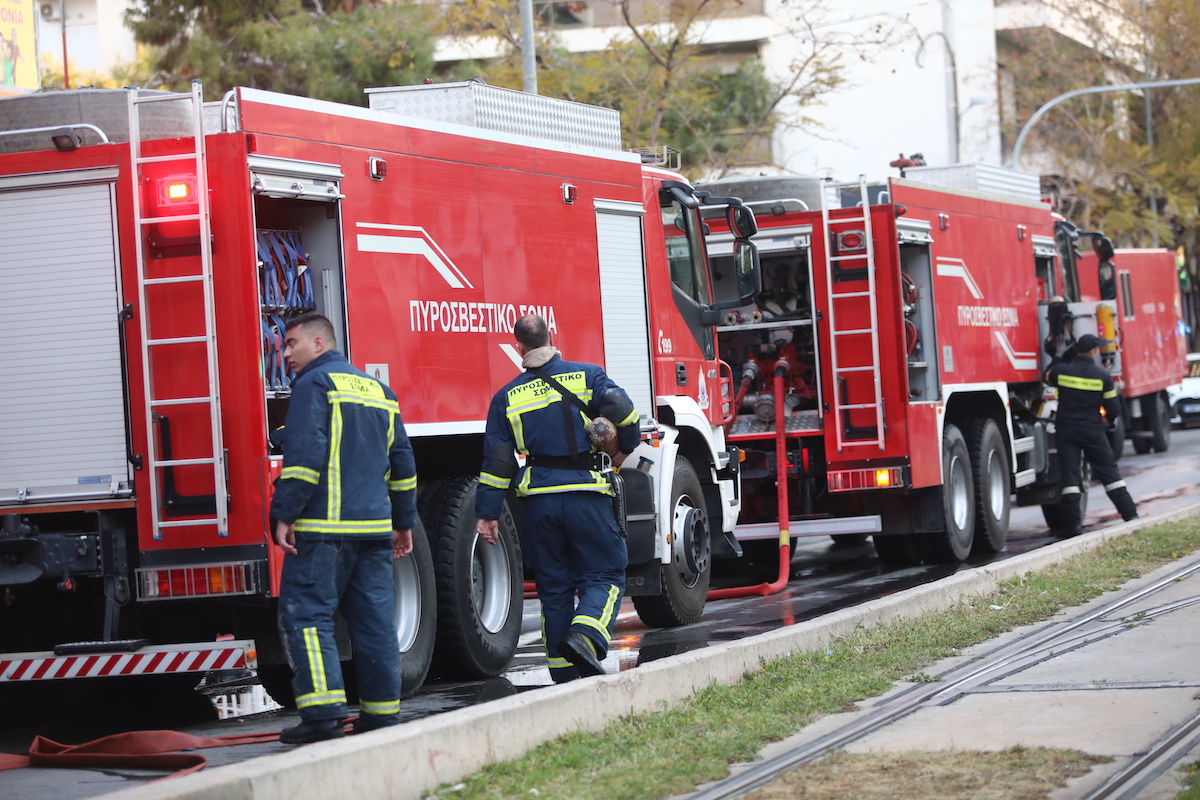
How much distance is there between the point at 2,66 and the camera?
15250mm

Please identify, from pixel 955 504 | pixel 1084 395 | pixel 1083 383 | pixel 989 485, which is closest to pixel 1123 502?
pixel 1084 395

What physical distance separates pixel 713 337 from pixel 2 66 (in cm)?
794

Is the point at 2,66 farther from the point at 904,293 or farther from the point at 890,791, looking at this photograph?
the point at 890,791

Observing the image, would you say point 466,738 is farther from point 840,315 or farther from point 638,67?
point 638,67

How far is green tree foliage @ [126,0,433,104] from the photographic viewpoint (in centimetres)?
2514

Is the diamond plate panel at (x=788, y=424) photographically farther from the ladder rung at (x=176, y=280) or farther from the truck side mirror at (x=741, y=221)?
the ladder rung at (x=176, y=280)

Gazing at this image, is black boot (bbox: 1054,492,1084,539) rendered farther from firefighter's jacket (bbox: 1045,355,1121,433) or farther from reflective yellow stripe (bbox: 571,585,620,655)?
reflective yellow stripe (bbox: 571,585,620,655)

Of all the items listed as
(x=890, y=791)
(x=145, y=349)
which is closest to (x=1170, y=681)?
(x=890, y=791)

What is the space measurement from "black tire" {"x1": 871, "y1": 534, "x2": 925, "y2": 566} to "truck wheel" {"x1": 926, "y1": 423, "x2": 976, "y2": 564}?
3.8 inches

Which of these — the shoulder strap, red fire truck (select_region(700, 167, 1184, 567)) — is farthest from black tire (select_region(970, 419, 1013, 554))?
the shoulder strap

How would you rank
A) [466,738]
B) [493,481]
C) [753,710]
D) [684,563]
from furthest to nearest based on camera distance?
[684,563]
[493,481]
[753,710]
[466,738]

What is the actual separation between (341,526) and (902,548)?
8.07m

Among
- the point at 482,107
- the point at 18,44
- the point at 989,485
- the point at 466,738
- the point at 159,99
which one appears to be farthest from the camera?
the point at 18,44

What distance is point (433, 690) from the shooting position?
328 inches
